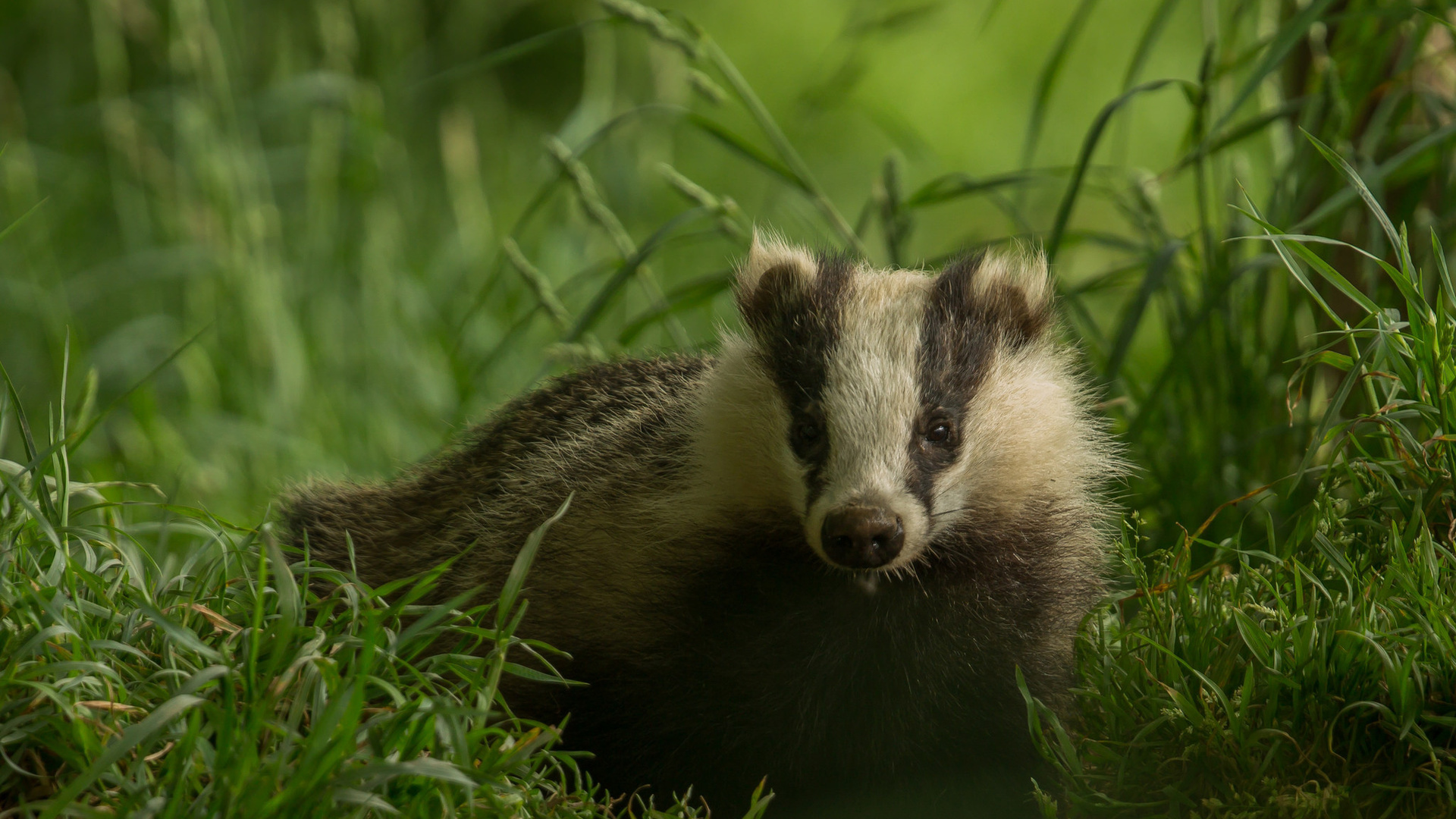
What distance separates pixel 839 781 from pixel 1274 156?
140 inches

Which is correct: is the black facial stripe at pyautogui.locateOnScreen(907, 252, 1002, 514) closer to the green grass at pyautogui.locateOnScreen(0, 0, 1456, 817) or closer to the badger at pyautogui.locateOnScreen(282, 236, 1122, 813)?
the badger at pyautogui.locateOnScreen(282, 236, 1122, 813)

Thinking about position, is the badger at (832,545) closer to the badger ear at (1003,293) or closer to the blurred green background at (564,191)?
the badger ear at (1003,293)

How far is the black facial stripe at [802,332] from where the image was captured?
2.96m

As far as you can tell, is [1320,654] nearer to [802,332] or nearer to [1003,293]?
[1003,293]

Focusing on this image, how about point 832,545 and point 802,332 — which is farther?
point 802,332

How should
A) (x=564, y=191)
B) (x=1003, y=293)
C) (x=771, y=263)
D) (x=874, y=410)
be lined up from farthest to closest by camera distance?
(x=564, y=191)
(x=771, y=263)
(x=1003, y=293)
(x=874, y=410)

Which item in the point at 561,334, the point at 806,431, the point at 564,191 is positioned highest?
the point at 564,191

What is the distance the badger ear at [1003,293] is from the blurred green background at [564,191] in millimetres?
522

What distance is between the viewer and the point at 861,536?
2.60 m

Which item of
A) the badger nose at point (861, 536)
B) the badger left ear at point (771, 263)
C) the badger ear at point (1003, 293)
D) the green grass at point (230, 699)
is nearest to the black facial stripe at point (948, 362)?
the badger ear at point (1003, 293)

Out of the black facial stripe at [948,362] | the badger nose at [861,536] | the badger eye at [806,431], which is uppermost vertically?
the black facial stripe at [948,362]

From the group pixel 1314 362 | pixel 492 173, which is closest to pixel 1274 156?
pixel 1314 362

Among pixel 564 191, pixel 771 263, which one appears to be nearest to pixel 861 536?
pixel 771 263

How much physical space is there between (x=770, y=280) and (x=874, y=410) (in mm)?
636
